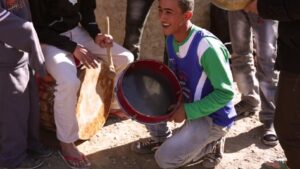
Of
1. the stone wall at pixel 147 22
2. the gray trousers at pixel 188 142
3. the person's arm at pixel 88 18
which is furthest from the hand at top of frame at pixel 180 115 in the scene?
the stone wall at pixel 147 22

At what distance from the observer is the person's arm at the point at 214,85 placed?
2.92 metres

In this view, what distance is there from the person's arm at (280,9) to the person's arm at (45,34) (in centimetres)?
132

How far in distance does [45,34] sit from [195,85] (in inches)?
41.3

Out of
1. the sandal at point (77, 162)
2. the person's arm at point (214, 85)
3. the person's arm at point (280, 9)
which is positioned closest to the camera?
the person's arm at point (280, 9)

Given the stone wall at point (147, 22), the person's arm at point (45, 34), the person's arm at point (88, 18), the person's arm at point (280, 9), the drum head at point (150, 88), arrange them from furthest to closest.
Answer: the stone wall at point (147, 22)
the person's arm at point (88, 18)
the person's arm at point (45, 34)
the drum head at point (150, 88)
the person's arm at point (280, 9)

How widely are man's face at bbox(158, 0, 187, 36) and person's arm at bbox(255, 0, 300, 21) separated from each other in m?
0.60

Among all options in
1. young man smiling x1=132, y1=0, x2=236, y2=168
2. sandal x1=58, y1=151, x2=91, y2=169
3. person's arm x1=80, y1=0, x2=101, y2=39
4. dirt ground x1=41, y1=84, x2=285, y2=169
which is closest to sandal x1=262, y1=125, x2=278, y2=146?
dirt ground x1=41, y1=84, x2=285, y2=169

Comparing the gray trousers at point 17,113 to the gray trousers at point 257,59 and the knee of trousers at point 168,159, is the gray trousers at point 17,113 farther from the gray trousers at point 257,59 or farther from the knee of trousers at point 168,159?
the gray trousers at point 257,59

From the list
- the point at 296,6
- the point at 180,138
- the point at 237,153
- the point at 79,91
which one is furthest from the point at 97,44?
the point at 296,6

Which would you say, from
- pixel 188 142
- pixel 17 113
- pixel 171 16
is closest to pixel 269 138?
pixel 188 142

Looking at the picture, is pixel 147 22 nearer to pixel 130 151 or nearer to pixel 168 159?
pixel 130 151

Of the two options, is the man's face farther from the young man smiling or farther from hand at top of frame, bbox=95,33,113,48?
hand at top of frame, bbox=95,33,113,48

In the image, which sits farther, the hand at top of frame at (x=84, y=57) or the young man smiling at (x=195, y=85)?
the hand at top of frame at (x=84, y=57)

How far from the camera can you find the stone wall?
4602 millimetres
